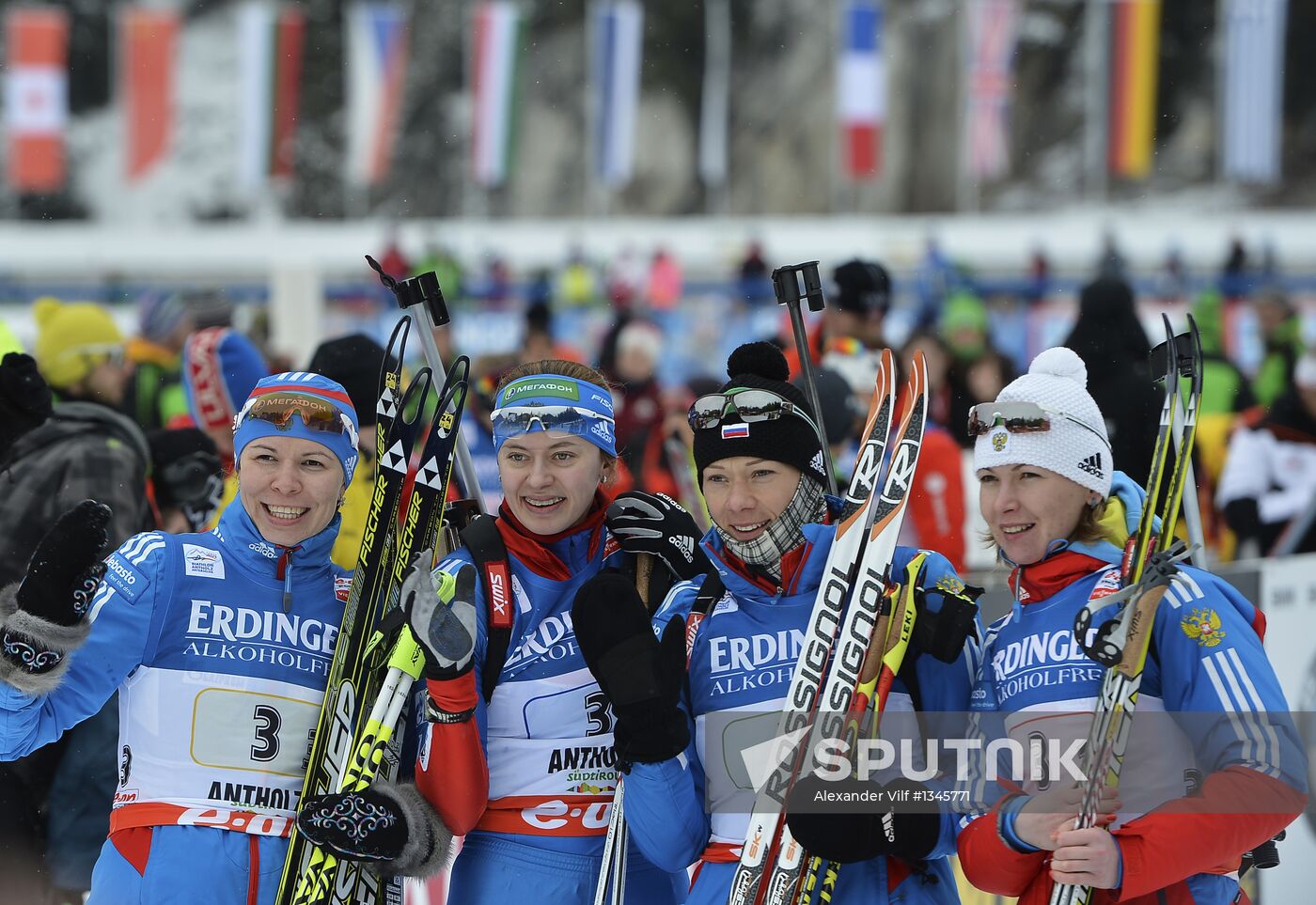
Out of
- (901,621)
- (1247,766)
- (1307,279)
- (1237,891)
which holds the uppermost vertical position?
(1307,279)

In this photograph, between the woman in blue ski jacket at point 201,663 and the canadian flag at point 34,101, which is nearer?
the woman in blue ski jacket at point 201,663

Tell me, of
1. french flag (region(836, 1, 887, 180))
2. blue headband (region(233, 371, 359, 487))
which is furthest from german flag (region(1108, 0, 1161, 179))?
blue headband (region(233, 371, 359, 487))

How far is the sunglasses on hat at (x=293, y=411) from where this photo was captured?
3.34 m

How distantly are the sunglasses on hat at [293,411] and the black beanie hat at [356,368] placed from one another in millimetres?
1008

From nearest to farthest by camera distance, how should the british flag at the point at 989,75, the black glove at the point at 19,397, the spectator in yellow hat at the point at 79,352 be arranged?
the black glove at the point at 19,397 → the spectator in yellow hat at the point at 79,352 → the british flag at the point at 989,75

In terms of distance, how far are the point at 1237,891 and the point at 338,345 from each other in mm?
2908

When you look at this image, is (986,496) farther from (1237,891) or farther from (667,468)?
(667,468)

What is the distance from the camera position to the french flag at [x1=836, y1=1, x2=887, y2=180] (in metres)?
27.2

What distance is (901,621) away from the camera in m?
2.92

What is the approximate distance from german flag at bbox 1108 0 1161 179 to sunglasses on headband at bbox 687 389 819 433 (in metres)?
28.0

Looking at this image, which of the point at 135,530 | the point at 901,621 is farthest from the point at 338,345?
the point at 901,621

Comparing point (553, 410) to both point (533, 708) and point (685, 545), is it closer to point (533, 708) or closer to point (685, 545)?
point (685, 545)

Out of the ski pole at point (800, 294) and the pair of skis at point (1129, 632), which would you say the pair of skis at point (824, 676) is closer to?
the pair of skis at point (1129, 632)

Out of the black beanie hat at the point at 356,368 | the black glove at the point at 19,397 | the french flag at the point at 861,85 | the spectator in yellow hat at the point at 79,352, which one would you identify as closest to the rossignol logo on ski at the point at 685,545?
the black beanie hat at the point at 356,368
